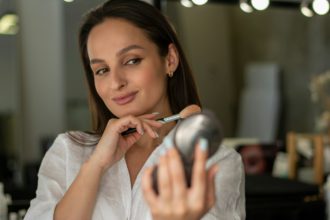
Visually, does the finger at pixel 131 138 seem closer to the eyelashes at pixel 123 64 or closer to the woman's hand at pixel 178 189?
the eyelashes at pixel 123 64

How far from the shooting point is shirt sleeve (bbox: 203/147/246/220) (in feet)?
2.78

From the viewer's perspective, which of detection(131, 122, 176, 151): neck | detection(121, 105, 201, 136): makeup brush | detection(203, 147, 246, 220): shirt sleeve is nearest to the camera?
detection(121, 105, 201, 136): makeup brush

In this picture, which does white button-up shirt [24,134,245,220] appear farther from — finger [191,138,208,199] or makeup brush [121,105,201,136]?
finger [191,138,208,199]

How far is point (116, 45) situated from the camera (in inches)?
33.7

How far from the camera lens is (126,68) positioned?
853 millimetres

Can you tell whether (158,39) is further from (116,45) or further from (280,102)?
(280,102)

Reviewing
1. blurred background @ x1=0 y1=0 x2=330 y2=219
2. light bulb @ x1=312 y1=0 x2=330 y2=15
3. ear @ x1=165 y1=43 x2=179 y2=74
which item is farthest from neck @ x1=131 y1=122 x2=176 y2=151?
blurred background @ x1=0 y1=0 x2=330 y2=219

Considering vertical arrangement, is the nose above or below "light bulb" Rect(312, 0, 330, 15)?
below

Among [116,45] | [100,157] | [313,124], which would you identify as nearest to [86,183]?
[100,157]

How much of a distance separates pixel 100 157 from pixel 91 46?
0.66ft

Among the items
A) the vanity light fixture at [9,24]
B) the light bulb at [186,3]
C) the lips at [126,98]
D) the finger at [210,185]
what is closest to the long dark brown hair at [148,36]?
the lips at [126,98]

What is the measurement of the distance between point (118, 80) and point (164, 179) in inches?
14.3

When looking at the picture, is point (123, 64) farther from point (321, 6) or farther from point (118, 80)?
point (321, 6)

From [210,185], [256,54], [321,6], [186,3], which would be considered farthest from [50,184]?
[256,54]
